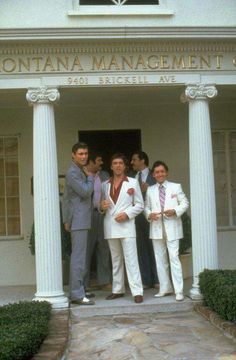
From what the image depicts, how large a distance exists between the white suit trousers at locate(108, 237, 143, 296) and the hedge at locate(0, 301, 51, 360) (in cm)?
127

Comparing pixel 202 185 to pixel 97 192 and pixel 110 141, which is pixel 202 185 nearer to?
pixel 97 192

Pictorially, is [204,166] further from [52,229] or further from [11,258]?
[11,258]

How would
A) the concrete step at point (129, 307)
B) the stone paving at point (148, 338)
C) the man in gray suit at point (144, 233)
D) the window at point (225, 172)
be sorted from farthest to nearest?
the window at point (225, 172) < the man in gray suit at point (144, 233) < the concrete step at point (129, 307) < the stone paving at point (148, 338)

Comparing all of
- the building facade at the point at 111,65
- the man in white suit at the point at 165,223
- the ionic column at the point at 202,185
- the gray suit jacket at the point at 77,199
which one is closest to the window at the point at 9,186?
the building facade at the point at 111,65

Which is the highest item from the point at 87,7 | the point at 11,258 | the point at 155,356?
the point at 87,7

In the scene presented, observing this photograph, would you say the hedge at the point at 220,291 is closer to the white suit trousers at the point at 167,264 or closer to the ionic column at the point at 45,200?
the white suit trousers at the point at 167,264

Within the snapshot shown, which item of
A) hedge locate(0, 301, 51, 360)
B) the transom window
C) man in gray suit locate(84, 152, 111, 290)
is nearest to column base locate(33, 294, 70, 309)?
hedge locate(0, 301, 51, 360)

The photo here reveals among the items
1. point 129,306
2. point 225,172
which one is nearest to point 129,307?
point 129,306

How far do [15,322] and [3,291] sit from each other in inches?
135

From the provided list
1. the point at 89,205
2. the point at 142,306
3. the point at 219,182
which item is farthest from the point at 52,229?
the point at 219,182

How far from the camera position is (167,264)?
8.73 m

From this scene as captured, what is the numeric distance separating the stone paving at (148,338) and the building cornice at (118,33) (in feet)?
12.5

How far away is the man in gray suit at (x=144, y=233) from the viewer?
9.35m

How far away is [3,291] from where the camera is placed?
10.1 m
